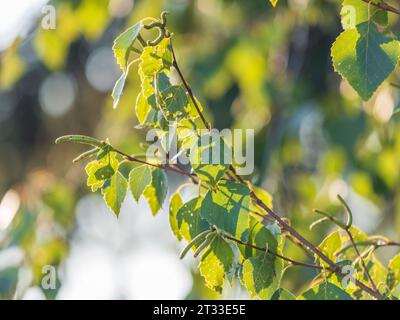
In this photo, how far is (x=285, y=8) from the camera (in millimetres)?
2855

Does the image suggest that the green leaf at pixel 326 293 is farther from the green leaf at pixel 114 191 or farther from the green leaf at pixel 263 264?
the green leaf at pixel 114 191

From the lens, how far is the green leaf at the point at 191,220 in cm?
103

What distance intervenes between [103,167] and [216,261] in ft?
0.51

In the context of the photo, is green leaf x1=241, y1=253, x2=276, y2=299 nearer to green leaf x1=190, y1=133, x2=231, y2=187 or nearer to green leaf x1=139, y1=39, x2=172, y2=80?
green leaf x1=190, y1=133, x2=231, y2=187

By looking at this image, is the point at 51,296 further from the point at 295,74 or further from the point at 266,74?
the point at 295,74

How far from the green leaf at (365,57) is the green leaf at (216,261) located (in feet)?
0.73

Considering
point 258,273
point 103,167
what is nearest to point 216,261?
point 258,273

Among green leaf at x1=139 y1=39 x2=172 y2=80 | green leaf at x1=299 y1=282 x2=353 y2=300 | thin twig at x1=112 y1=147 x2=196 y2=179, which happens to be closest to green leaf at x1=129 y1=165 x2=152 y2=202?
thin twig at x1=112 y1=147 x2=196 y2=179

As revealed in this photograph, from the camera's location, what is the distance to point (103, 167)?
1.00 metres

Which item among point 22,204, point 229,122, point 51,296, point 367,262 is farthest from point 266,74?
point 367,262

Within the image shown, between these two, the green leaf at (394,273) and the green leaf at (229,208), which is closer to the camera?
the green leaf at (229,208)

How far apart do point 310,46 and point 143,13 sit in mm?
829

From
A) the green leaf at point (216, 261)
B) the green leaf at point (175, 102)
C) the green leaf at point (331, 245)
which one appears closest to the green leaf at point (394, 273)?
the green leaf at point (331, 245)

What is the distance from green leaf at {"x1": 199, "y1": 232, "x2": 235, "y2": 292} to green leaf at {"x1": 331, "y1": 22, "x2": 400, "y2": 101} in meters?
0.22
